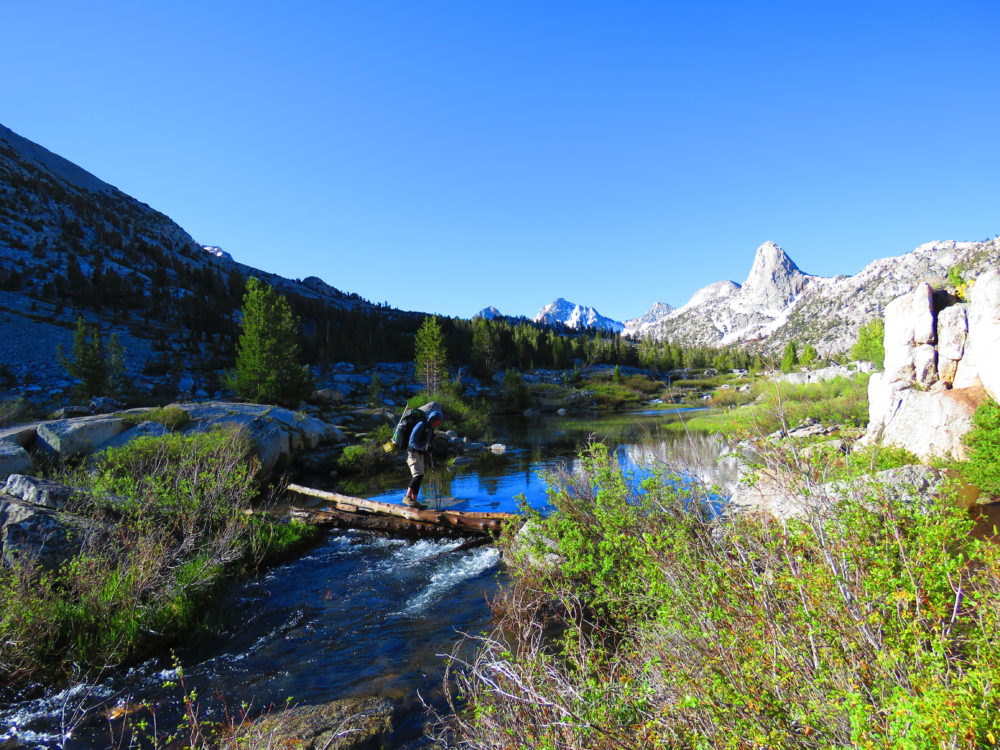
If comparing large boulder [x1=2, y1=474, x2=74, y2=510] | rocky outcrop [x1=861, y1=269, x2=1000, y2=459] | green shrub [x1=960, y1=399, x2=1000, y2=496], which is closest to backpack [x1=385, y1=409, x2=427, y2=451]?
large boulder [x1=2, y1=474, x2=74, y2=510]

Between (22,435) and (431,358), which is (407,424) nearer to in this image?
(22,435)

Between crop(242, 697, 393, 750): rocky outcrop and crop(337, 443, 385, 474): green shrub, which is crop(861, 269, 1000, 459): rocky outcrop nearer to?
crop(242, 697, 393, 750): rocky outcrop

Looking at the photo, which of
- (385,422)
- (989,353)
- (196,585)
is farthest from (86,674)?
(385,422)

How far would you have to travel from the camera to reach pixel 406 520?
12438 millimetres

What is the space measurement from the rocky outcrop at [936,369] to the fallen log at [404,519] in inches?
454

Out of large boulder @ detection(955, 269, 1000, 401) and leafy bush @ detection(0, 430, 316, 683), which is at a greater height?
large boulder @ detection(955, 269, 1000, 401)

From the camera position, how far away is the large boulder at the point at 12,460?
37.0ft

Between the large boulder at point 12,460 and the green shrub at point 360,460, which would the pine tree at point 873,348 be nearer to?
the green shrub at point 360,460

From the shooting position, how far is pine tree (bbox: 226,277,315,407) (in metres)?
31.9

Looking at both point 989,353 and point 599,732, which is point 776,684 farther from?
point 989,353

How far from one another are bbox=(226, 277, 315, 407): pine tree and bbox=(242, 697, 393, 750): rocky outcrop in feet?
97.5

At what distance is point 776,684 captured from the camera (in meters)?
2.41

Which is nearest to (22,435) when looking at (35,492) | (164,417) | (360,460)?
(164,417)

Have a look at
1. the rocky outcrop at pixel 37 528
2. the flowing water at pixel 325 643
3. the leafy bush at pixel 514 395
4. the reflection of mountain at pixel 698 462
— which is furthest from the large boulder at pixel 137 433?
the leafy bush at pixel 514 395
